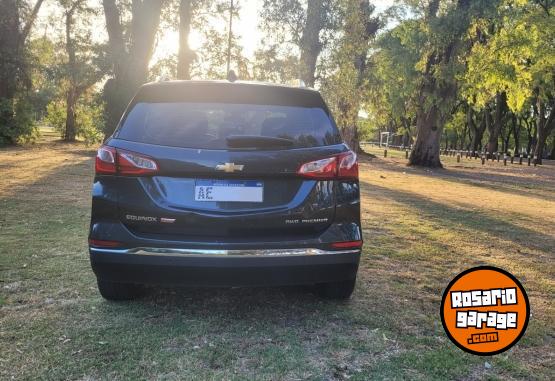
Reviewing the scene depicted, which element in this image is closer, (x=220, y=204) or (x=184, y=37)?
(x=220, y=204)

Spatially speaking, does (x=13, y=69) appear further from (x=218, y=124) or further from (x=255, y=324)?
(x=255, y=324)

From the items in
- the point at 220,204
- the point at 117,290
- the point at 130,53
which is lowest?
the point at 117,290

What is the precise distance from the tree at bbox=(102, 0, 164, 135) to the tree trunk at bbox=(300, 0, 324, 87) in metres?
7.39

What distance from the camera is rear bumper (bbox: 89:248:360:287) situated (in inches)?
128

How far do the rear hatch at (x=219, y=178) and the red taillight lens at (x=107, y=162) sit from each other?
57 mm

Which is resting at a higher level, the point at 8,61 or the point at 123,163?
the point at 8,61

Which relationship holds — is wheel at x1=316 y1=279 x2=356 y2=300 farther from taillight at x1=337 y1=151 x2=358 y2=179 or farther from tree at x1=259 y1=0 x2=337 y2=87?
tree at x1=259 y1=0 x2=337 y2=87

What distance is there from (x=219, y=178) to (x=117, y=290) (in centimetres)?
136

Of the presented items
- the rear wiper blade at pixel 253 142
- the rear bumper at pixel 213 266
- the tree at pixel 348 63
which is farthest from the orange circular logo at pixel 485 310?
the tree at pixel 348 63

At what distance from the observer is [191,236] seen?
129 inches

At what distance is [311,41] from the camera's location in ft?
75.2

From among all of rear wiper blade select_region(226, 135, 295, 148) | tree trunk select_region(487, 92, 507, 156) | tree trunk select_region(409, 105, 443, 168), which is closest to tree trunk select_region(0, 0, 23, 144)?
tree trunk select_region(409, 105, 443, 168)

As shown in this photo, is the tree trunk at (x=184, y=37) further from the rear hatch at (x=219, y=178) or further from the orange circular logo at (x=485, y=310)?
the orange circular logo at (x=485, y=310)

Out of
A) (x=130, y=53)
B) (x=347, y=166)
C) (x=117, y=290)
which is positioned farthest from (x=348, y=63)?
(x=117, y=290)
